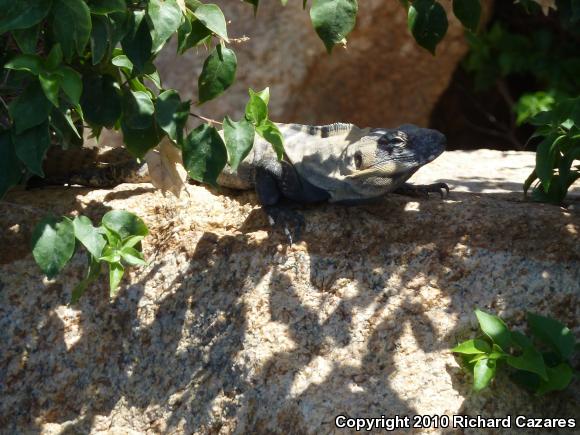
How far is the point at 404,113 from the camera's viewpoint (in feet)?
24.9

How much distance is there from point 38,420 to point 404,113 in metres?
4.78

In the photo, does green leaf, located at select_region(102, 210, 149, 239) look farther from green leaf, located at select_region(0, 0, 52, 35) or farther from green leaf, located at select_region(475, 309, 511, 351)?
green leaf, located at select_region(475, 309, 511, 351)

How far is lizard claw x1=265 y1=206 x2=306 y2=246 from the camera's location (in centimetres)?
390

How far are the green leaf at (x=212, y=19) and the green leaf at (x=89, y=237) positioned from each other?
0.86 m

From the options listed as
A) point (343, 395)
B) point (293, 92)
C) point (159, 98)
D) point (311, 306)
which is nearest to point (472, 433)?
point (343, 395)

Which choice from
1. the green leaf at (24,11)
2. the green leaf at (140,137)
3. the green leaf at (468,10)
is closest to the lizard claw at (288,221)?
the green leaf at (140,137)

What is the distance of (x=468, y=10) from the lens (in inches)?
136

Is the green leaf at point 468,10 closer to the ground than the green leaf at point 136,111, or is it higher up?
higher up

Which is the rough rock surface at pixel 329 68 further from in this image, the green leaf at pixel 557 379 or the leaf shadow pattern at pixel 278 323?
the green leaf at pixel 557 379

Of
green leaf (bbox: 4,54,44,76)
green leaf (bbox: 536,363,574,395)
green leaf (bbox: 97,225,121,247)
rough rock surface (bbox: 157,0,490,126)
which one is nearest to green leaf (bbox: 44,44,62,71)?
green leaf (bbox: 4,54,44,76)

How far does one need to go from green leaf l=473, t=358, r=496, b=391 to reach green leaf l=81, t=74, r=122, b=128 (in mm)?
1632

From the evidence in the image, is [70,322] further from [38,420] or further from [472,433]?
[472,433]

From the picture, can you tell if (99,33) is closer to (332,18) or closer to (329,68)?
(332,18)

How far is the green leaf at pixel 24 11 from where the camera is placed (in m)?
2.76
